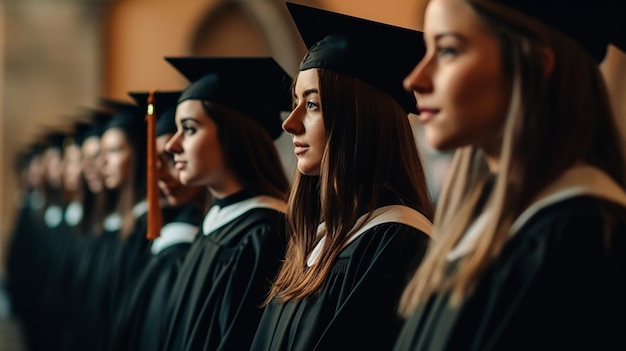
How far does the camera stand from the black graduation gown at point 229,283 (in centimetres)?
346

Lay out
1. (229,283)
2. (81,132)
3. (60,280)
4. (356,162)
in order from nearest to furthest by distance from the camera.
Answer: (356,162) < (229,283) < (81,132) < (60,280)

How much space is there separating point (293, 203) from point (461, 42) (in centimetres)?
125

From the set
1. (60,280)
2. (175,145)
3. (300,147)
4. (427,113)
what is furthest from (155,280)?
(60,280)

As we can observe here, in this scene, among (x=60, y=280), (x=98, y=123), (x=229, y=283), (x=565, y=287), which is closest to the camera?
(x=565, y=287)

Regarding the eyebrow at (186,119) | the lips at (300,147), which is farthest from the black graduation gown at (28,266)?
the lips at (300,147)

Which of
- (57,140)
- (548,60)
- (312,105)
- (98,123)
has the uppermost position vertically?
(548,60)

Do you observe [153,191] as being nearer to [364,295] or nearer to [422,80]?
[364,295]

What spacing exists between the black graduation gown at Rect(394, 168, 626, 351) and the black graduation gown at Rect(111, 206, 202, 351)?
118 inches

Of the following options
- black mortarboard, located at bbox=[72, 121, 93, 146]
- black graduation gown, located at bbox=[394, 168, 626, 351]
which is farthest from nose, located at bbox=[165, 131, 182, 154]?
black mortarboard, located at bbox=[72, 121, 93, 146]

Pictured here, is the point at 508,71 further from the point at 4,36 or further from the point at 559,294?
the point at 4,36

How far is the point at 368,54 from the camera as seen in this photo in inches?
108

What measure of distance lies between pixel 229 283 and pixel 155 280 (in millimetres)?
1225

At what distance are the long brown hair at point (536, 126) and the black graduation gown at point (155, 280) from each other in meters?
2.90

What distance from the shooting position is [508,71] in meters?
1.79
